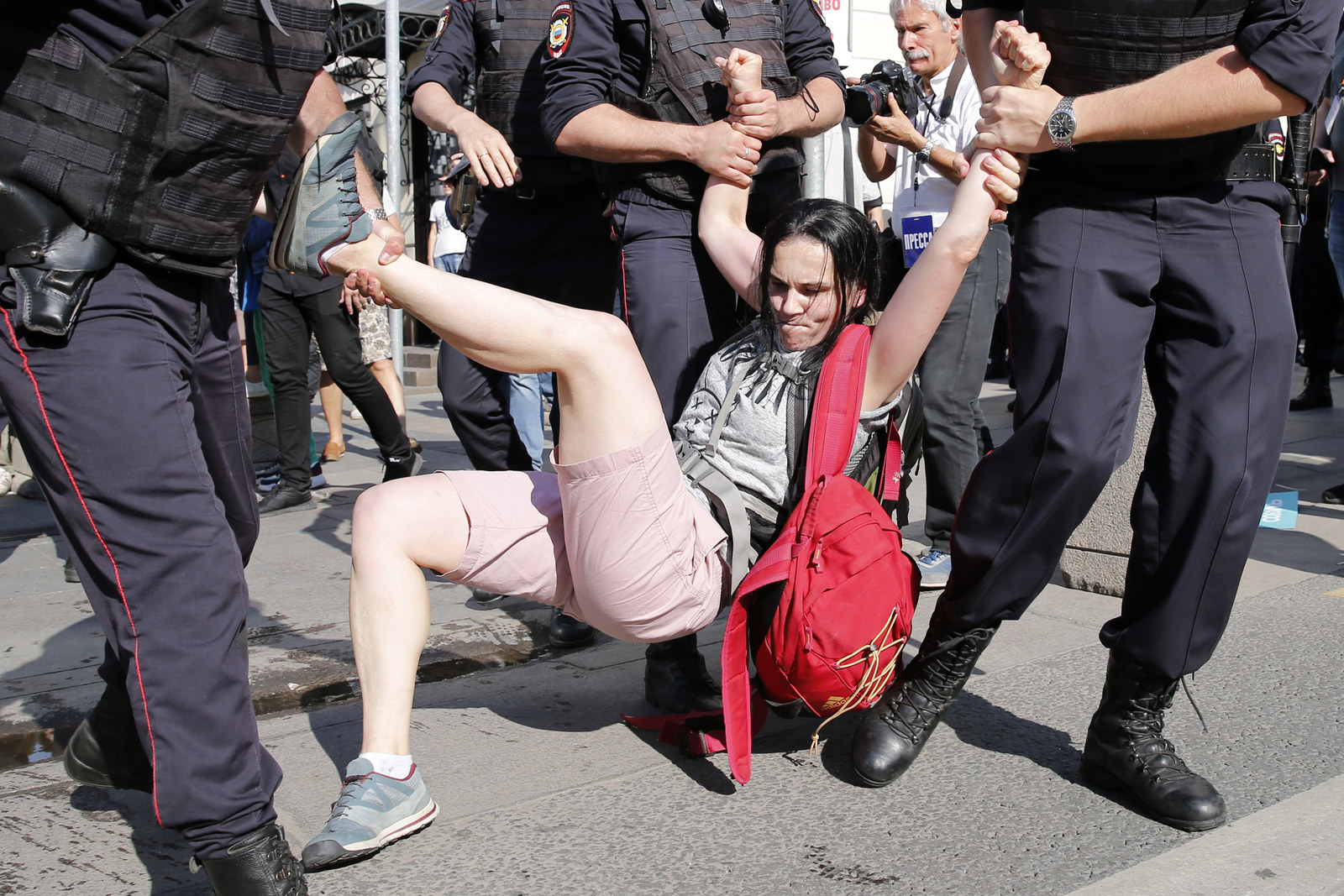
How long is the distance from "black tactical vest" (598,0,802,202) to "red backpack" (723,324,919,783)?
2.87 feet

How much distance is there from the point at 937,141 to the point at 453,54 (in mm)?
1820

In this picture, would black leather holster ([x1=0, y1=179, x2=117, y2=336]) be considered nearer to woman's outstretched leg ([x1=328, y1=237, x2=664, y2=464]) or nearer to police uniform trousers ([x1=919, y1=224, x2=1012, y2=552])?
woman's outstretched leg ([x1=328, y1=237, x2=664, y2=464])

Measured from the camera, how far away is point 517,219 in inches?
148

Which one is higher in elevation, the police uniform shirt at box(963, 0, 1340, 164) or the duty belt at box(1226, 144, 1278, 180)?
the police uniform shirt at box(963, 0, 1340, 164)

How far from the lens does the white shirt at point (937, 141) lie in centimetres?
443

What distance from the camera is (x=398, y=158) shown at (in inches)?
290

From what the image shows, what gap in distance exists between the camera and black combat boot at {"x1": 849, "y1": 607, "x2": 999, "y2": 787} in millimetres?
2539

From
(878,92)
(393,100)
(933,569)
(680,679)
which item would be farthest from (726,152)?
(393,100)

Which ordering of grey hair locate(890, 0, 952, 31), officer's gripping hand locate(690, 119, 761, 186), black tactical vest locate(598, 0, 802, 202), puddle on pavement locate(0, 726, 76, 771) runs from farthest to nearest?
grey hair locate(890, 0, 952, 31) → black tactical vest locate(598, 0, 802, 202) → officer's gripping hand locate(690, 119, 761, 186) → puddle on pavement locate(0, 726, 76, 771)

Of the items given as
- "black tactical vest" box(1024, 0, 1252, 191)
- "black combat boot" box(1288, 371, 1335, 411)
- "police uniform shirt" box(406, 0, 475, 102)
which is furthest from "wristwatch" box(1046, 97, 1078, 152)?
"black combat boot" box(1288, 371, 1335, 411)

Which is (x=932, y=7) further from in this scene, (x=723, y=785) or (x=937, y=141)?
(x=723, y=785)

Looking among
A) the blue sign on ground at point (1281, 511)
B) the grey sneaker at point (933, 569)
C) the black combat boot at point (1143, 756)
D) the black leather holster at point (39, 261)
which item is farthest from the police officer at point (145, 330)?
the blue sign on ground at point (1281, 511)

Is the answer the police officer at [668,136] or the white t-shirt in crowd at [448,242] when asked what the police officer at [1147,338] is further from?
the white t-shirt in crowd at [448,242]

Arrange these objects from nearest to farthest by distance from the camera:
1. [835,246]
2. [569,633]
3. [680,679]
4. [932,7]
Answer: [835,246], [680,679], [569,633], [932,7]
